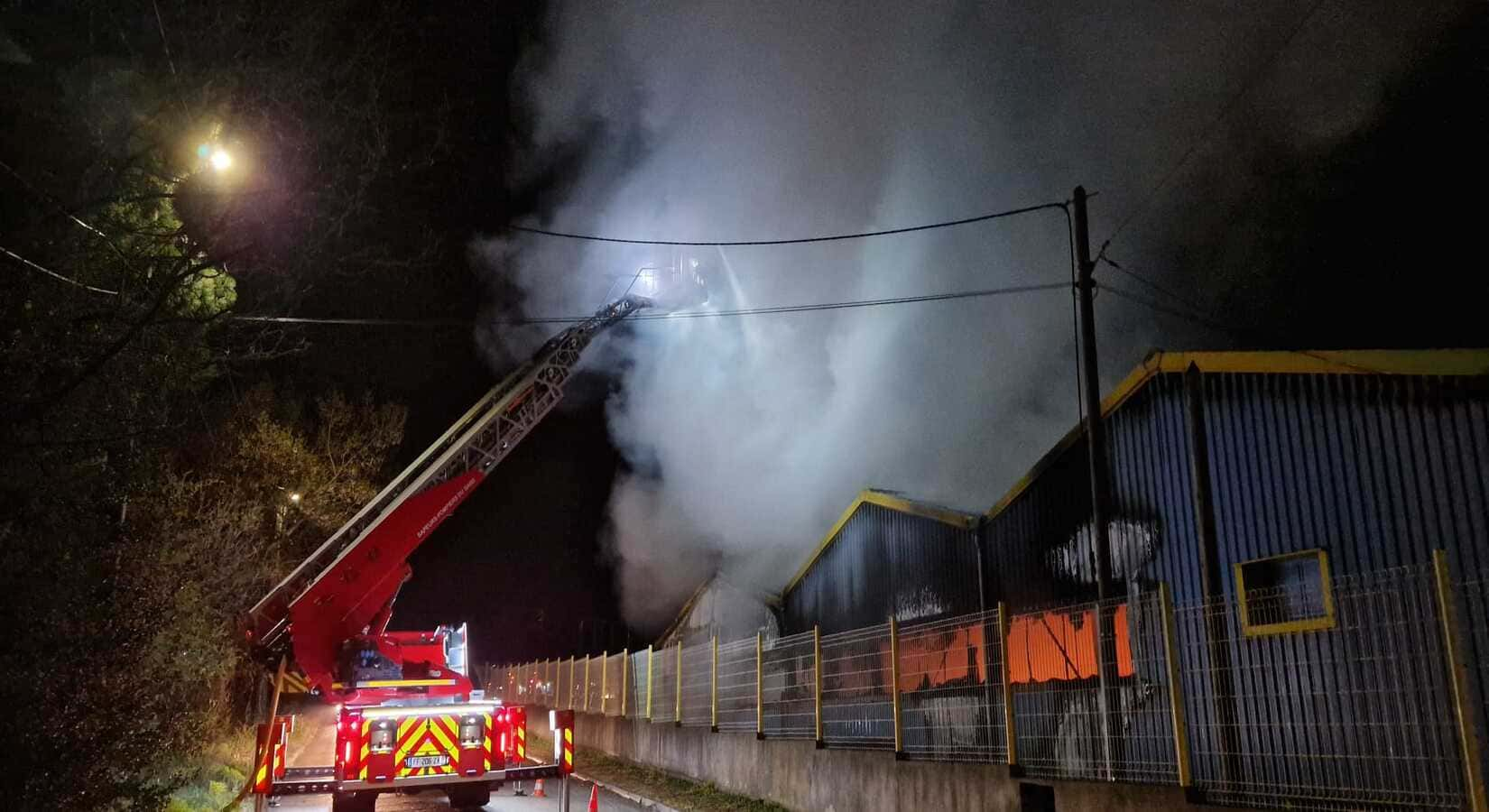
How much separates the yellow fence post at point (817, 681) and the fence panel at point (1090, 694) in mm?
2708

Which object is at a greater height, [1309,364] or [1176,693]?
[1309,364]

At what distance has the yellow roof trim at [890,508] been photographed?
14828mm

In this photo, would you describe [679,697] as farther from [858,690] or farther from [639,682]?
[858,690]

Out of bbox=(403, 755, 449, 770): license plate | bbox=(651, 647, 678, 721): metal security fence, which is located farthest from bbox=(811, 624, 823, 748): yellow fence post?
bbox=(651, 647, 678, 721): metal security fence

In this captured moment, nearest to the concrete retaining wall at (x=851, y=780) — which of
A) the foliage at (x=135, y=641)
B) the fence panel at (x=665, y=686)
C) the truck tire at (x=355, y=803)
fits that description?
the fence panel at (x=665, y=686)

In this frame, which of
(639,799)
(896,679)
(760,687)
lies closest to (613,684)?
(639,799)

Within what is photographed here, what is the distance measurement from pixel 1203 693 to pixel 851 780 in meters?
4.19

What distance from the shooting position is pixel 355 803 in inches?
395

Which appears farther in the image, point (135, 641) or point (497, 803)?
point (497, 803)

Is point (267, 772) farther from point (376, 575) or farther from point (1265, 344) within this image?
point (1265, 344)

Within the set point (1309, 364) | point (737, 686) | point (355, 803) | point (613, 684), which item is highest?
point (1309, 364)

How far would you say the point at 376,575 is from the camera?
1331cm

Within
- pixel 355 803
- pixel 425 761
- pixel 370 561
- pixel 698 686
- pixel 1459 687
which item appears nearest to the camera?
pixel 1459 687

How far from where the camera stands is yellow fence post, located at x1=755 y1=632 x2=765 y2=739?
1165 cm
